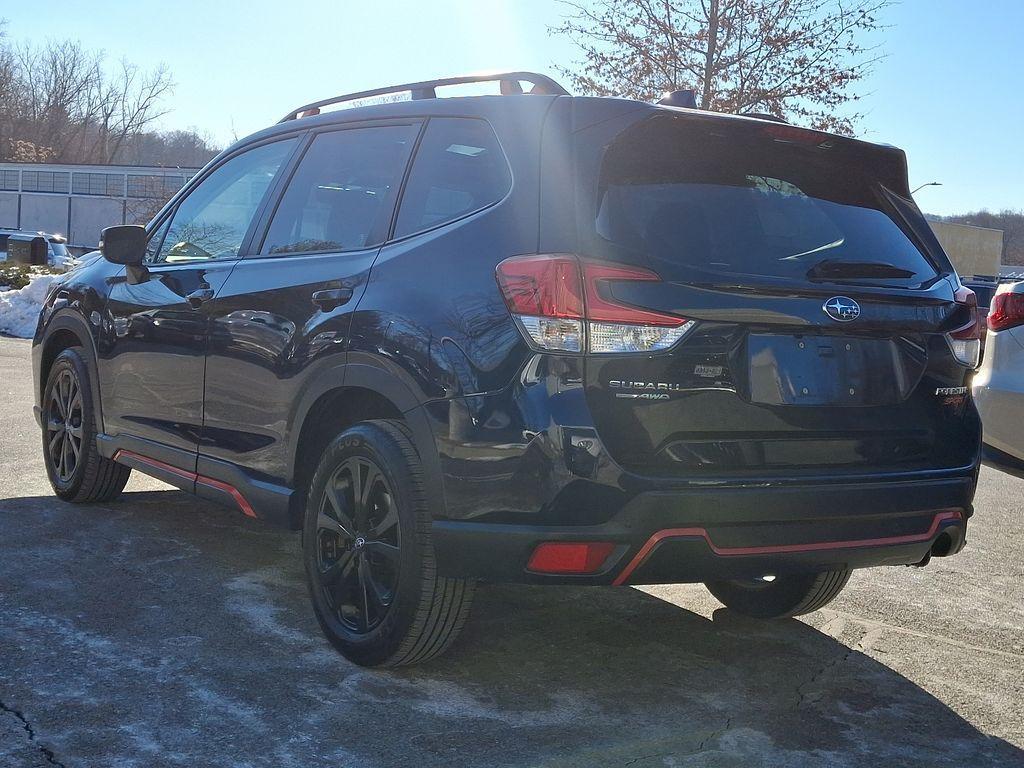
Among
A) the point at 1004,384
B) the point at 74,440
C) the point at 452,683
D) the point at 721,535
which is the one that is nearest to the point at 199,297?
the point at 74,440

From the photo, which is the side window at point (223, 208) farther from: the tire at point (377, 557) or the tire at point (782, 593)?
the tire at point (782, 593)

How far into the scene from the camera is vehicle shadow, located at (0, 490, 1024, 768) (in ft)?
10.5

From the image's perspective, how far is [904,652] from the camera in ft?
14.1

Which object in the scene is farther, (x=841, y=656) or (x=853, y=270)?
→ (x=841, y=656)

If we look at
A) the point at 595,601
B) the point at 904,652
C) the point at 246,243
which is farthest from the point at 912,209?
the point at 246,243

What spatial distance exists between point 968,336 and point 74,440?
4.20m

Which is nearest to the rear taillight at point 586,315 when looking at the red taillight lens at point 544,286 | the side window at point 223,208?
the red taillight lens at point 544,286

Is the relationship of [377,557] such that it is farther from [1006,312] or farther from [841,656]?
[1006,312]

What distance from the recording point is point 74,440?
589 centimetres

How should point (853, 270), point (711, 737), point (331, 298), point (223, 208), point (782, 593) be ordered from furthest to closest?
point (223, 208), point (782, 593), point (331, 298), point (853, 270), point (711, 737)

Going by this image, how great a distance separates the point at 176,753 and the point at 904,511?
2.14 m

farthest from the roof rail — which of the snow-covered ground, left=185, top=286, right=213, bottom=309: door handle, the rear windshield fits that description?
the snow-covered ground

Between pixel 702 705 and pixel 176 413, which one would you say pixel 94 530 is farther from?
pixel 702 705

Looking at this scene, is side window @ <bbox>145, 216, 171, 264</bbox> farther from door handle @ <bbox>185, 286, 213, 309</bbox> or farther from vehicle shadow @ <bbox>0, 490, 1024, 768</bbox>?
vehicle shadow @ <bbox>0, 490, 1024, 768</bbox>
